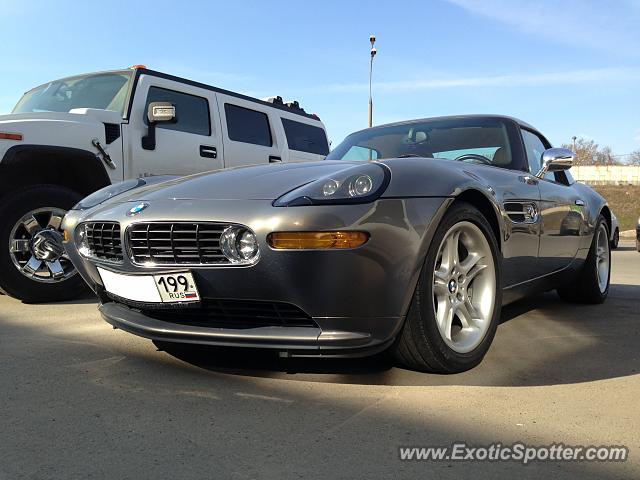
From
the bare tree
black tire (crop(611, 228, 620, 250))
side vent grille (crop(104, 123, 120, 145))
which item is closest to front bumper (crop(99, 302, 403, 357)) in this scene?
side vent grille (crop(104, 123, 120, 145))

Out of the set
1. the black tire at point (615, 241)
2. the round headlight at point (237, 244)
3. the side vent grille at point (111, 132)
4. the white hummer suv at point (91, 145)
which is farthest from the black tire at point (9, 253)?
the black tire at point (615, 241)

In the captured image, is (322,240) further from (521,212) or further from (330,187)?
(521,212)

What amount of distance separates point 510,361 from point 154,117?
3.50 meters

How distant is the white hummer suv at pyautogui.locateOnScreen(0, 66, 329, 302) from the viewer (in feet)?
13.6

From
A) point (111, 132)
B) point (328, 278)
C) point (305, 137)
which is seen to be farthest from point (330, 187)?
point (305, 137)

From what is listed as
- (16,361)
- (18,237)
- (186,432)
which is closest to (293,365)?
(186,432)

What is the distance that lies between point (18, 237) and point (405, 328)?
320cm

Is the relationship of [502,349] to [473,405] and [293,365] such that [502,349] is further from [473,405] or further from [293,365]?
[293,365]

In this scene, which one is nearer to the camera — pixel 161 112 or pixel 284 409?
pixel 284 409

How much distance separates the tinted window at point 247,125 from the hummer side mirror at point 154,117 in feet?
3.49

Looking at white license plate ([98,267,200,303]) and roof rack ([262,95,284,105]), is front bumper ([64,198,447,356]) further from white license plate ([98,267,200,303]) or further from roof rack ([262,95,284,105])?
roof rack ([262,95,284,105])

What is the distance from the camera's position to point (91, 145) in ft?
14.8

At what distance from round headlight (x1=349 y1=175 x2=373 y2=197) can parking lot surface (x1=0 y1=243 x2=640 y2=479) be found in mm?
812

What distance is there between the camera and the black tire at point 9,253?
405cm
